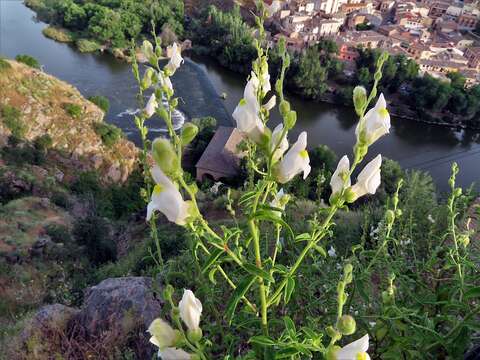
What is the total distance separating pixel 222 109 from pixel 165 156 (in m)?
20.9

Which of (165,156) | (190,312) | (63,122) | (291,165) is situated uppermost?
(165,156)

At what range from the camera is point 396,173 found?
14.4m

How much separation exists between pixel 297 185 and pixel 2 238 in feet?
25.4

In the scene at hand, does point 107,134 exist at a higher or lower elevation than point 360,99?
lower

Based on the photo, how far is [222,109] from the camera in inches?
852

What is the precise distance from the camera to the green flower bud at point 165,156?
114 cm

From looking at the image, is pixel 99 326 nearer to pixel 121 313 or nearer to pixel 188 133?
pixel 121 313

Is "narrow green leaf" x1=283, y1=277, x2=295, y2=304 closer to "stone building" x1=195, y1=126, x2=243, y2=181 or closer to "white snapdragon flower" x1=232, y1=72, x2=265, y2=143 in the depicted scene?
"white snapdragon flower" x1=232, y1=72, x2=265, y2=143

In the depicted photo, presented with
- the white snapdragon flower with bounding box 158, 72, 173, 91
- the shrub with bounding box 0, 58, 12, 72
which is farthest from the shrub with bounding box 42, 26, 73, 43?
the white snapdragon flower with bounding box 158, 72, 173, 91

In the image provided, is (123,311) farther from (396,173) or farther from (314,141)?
(314,141)

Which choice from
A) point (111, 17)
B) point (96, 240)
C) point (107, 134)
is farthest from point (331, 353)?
point (111, 17)

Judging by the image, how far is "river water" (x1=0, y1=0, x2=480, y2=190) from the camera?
62.7ft

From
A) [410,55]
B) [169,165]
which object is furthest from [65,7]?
[169,165]

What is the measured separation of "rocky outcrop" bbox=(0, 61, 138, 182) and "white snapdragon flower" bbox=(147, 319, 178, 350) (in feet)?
47.5
